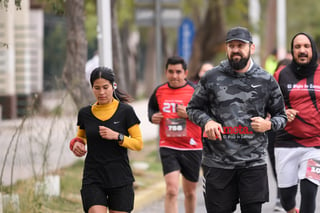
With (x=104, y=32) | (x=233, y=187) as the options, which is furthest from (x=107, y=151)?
(x=104, y=32)

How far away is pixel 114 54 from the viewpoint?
13062mm

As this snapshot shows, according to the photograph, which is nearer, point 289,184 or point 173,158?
point 289,184

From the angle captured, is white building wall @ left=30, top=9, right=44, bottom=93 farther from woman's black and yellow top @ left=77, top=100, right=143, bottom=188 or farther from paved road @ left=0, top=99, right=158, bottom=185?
woman's black and yellow top @ left=77, top=100, right=143, bottom=188

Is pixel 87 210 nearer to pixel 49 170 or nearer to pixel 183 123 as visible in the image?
pixel 183 123

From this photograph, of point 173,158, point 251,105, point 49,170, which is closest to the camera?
point 251,105

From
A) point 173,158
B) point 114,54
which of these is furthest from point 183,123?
point 114,54

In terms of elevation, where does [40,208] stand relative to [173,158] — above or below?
below

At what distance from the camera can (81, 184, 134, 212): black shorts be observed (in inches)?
247

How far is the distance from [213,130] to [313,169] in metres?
1.74

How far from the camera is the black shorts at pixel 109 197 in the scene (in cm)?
627

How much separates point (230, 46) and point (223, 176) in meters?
1.04

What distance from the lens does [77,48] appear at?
11.9m

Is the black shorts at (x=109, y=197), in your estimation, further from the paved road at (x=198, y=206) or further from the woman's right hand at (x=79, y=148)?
the paved road at (x=198, y=206)

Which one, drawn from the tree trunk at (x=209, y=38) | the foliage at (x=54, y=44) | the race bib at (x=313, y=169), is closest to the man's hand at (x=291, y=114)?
the race bib at (x=313, y=169)
